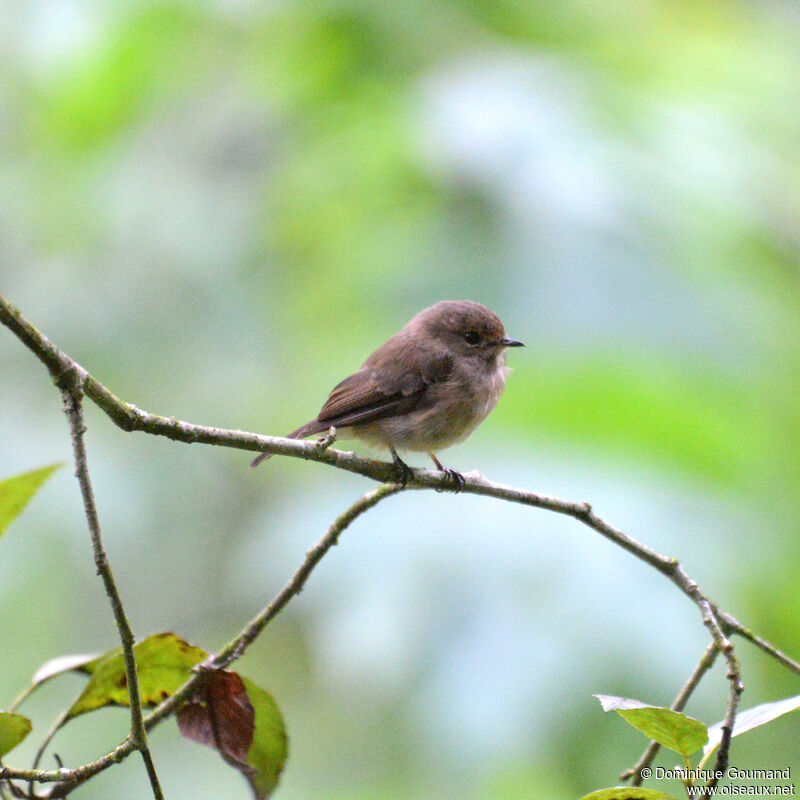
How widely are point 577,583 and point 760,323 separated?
5.45 feet

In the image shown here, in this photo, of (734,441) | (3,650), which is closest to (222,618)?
(3,650)

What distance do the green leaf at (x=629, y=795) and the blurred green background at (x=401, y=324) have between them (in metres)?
1.23

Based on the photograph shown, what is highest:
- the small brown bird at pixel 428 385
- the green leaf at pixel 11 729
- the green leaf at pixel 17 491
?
the small brown bird at pixel 428 385

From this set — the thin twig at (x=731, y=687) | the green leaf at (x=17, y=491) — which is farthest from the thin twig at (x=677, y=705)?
the green leaf at (x=17, y=491)

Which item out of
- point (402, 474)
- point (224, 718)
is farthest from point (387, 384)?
point (224, 718)

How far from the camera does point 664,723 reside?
145cm

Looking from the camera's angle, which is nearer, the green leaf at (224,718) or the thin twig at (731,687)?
the thin twig at (731,687)

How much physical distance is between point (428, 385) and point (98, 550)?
9.34 feet

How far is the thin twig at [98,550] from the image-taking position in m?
1.27

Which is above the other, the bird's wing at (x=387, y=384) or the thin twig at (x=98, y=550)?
the bird's wing at (x=387, y=384)

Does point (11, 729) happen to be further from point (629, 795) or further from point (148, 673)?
point (629, 795)

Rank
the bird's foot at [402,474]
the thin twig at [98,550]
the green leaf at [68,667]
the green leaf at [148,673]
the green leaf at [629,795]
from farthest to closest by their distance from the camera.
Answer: the bird's foot at [402,474], the green leaf at [68,667], the green leaf at [148,673], the green leaf at [629,795], the thin twig at [98,550]

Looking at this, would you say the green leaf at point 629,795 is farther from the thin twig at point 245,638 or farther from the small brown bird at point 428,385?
the small brown bird at point 428,385

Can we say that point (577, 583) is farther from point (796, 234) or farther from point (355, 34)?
point (355, 34)
